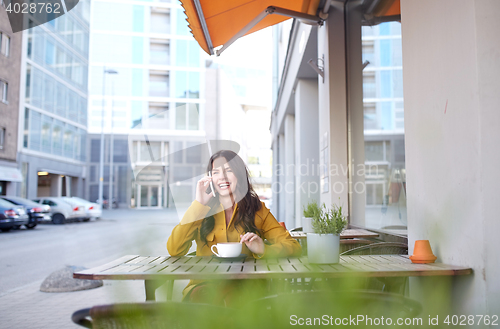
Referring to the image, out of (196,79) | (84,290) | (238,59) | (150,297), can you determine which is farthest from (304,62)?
(196,79)

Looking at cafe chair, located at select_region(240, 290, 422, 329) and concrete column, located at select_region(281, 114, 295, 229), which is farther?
concrete column, located at select_region(281, 114, 295, 229)

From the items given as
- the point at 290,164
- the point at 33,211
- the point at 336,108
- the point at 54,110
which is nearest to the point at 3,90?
the point at 54,110

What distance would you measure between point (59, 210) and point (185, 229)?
15.7m

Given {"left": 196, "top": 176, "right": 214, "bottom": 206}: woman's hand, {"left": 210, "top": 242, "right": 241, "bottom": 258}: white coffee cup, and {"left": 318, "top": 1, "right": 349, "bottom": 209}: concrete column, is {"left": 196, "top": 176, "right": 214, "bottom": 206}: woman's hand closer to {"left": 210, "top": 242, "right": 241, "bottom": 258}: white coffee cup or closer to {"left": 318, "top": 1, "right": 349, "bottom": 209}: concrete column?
{"left": 210, "top": 242, "right": 241, "bottom": 258}: white coffee cup

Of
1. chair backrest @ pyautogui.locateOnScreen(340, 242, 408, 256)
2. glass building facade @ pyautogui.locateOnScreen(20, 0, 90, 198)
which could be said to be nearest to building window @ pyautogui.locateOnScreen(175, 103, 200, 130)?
chair backrest @ pyautogui.locateOnScreen(340, 242, 408, 256)

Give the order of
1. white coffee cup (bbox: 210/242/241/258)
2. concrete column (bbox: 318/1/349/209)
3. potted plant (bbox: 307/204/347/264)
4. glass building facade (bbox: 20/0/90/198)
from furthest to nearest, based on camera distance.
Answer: glass building facade (bbox: 20/0/90/198), concrete column (bbox: 318/1/349/209), white coffee cup (bbox: 210/242/241/258), potted plant (bbox: 307/204/347/264)

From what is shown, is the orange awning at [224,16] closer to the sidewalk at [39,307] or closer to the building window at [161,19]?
the sidewalk at [39,307]

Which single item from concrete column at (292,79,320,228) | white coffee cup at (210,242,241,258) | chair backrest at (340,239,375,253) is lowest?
chair backrest at (340,239,375,253)

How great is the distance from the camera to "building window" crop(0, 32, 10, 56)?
1909cm

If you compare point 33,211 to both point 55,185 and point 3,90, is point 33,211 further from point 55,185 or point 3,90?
point 55,185

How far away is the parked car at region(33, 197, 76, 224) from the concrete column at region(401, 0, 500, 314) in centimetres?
1604

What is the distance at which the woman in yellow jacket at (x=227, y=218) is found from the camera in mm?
1975

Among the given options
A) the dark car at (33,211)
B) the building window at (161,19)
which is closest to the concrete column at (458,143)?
the building window at (161,19)

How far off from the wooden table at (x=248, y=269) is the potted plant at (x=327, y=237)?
4 cm
